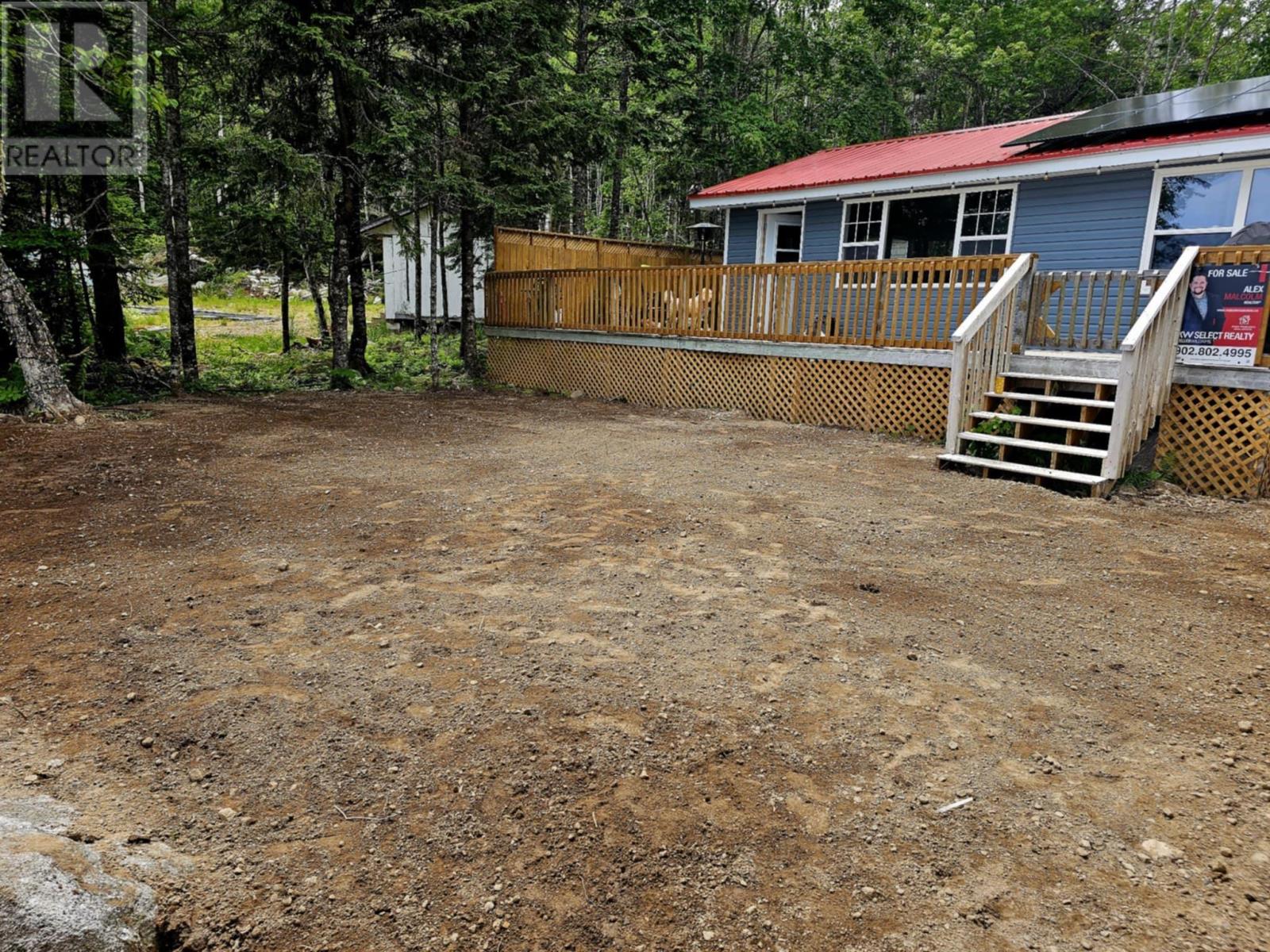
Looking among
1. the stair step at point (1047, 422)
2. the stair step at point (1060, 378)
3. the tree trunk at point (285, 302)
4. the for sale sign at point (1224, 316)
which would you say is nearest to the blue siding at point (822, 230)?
the stair step at point (1060, 378)

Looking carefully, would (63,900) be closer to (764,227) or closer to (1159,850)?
(1159,850)

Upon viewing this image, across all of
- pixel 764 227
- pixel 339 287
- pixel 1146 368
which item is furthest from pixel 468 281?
pixel 1146 368

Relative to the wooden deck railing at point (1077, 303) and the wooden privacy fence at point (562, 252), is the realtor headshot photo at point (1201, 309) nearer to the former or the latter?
the wooden deck railing at point (1077, 303)

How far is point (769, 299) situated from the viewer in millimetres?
10859

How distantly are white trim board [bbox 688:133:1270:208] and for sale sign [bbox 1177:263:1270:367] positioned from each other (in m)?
4.20

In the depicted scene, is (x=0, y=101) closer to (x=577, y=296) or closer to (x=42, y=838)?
(x=577, y=296)

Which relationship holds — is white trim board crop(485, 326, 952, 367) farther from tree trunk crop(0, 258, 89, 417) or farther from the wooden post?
tree trunk crop(0, 258, 89, 417)

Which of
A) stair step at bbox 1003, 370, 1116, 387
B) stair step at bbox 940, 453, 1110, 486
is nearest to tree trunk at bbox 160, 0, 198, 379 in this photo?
stair step at bbox 940, 453, 1110, 486

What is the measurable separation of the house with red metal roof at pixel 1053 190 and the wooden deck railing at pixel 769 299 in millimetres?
3064

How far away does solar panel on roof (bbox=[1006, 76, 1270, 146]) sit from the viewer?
33.9ft

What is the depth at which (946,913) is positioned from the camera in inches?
80.9

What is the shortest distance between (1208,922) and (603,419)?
9.07 m

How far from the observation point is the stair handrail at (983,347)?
7484mm

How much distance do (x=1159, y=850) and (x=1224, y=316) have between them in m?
6.42
